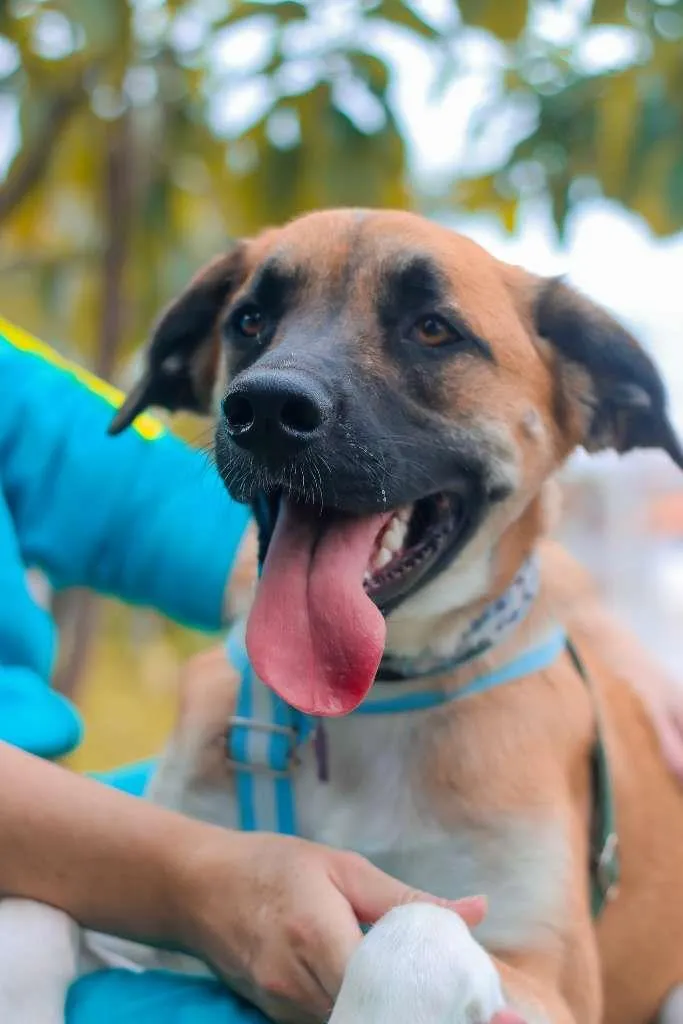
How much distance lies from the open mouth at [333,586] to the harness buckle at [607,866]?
0.48 metres

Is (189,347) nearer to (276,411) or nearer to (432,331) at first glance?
(432,331)

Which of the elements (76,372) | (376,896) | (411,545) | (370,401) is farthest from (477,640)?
(76,372)

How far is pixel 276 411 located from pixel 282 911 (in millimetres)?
585

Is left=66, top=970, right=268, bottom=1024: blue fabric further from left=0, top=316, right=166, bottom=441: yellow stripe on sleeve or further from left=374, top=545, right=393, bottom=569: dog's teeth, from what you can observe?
left=0, top=316, right=166, bottom=441: yellow stripe on sleeve

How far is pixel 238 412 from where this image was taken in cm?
141

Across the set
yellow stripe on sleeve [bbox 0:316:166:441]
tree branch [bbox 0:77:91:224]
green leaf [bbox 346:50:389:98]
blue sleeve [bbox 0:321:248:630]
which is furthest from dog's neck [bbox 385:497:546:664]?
tree branch [bbox 0:77:91:224]

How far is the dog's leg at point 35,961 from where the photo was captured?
1.26m

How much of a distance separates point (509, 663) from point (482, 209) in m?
1.58

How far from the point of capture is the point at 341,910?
1219mm

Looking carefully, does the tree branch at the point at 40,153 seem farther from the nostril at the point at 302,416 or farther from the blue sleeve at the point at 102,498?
the nostril at the point at 302,416

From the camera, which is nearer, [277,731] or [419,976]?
[419,976]

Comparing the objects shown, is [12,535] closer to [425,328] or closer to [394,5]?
[425,328]

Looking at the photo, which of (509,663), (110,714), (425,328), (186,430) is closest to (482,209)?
(186,430)

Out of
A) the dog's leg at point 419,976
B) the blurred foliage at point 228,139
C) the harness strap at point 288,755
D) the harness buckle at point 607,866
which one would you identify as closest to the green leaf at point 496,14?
the blurred foliage at point 228,139
